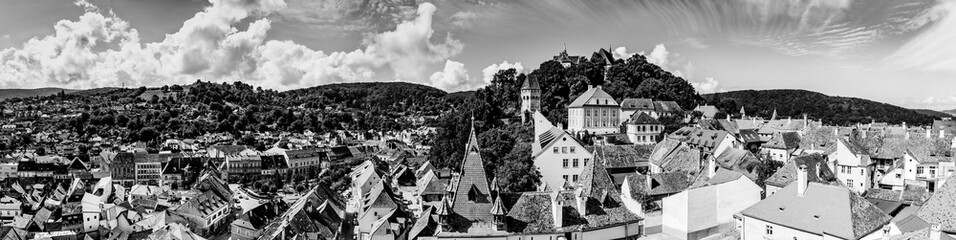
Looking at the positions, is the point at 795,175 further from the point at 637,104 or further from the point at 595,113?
the point at 637,104

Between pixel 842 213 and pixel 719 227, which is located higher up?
pixel 842 213

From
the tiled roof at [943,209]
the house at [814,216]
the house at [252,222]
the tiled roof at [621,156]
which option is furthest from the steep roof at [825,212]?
the house at [252,222]

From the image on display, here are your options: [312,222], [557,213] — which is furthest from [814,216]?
[312,222]

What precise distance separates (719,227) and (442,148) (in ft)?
132

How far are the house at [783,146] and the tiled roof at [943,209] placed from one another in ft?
94.3

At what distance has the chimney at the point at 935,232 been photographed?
20.9 meters

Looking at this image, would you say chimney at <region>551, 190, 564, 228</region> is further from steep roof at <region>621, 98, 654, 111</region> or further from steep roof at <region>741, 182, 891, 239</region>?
steep roof at <region>621, 98, 654, 111</region>

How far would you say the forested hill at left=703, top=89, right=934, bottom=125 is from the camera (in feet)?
454

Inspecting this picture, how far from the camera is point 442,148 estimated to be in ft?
218

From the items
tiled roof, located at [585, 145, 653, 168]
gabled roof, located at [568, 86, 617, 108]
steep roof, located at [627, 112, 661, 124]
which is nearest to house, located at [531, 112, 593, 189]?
tiled roof, located at [585, 145, 653, 168]

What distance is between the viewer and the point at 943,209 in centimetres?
2198

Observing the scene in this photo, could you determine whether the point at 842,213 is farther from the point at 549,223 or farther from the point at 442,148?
the point at 442,148

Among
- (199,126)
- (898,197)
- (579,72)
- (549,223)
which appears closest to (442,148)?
(579,72)

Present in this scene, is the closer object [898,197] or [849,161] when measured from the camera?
[898,197]
